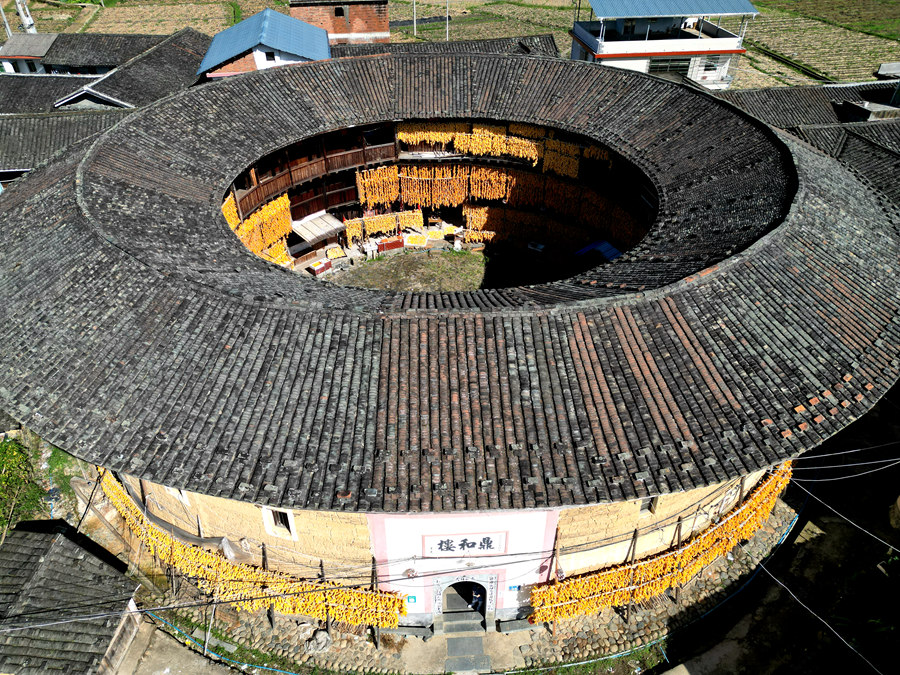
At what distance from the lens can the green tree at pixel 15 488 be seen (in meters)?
23.5

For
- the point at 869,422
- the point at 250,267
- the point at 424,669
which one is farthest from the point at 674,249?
the point at 424,669

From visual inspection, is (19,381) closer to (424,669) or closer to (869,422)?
(424,669)

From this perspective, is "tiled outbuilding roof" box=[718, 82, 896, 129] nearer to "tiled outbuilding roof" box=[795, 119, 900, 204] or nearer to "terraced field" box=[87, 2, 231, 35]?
"tiled outbuilding roof" box=[795, 119, 900, 204]

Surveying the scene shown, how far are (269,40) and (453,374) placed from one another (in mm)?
32195

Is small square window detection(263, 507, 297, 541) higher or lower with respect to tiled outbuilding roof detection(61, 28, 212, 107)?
lower

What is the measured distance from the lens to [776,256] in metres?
20.4

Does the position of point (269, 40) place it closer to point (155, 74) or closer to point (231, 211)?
point (155, 74)

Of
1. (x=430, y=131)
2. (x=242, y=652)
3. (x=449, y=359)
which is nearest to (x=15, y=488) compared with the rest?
(x=242, y=652)

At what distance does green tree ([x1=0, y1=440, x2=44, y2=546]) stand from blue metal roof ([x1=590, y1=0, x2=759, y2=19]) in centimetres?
4475

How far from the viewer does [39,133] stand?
3788cm

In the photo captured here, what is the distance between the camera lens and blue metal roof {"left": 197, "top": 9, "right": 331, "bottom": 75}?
1617 inches

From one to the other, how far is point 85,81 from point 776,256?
48124 millimetres

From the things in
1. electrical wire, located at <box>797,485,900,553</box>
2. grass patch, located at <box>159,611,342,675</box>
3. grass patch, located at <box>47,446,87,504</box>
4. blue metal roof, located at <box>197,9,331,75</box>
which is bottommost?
grass patch, located at <box>47,446,87,504</box>

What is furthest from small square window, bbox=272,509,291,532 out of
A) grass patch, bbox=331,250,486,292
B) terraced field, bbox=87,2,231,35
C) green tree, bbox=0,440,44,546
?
terraced field, bbox=87,2,231,35
